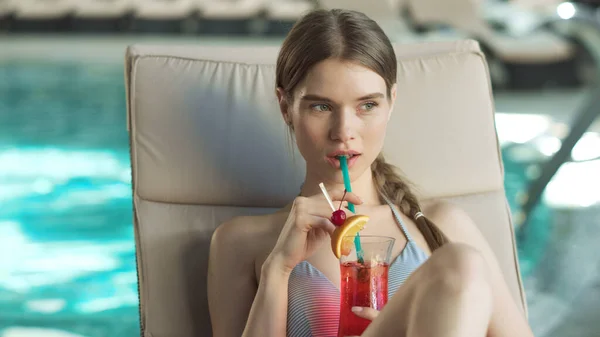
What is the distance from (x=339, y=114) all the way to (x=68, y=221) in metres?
2.98

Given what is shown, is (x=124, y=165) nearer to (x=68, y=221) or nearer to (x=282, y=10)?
(x=68, y=221)

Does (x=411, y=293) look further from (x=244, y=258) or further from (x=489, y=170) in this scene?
(x=489, y=170)

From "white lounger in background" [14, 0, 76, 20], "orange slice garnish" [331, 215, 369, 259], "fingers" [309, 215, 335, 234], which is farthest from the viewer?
"white lounger in background" [14, 0, 76, 20]

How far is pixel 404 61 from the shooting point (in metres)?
2.11

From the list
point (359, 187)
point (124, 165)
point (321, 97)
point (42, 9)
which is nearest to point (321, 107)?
point (321, 97)

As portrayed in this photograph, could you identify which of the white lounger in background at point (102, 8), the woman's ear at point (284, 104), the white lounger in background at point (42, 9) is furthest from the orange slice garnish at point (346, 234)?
the white lounger in background at point (42, 9)

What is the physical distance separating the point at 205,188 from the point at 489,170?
2.25ft

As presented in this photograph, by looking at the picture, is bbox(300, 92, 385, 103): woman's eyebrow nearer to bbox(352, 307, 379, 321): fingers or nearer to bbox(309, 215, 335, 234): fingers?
bbox(309, 215, 335, 234): fingers

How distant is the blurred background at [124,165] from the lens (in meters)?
3.45

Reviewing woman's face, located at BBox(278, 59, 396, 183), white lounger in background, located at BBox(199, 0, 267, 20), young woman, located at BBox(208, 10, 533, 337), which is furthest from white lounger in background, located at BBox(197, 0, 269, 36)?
woman's face, located at BBox(278, 59, 396, 183)

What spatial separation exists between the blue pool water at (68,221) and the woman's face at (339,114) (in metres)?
1.89

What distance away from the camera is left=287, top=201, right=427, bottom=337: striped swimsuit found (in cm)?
156

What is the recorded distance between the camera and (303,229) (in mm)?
A: 1447

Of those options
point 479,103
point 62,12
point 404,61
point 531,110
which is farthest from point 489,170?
point 62,12
